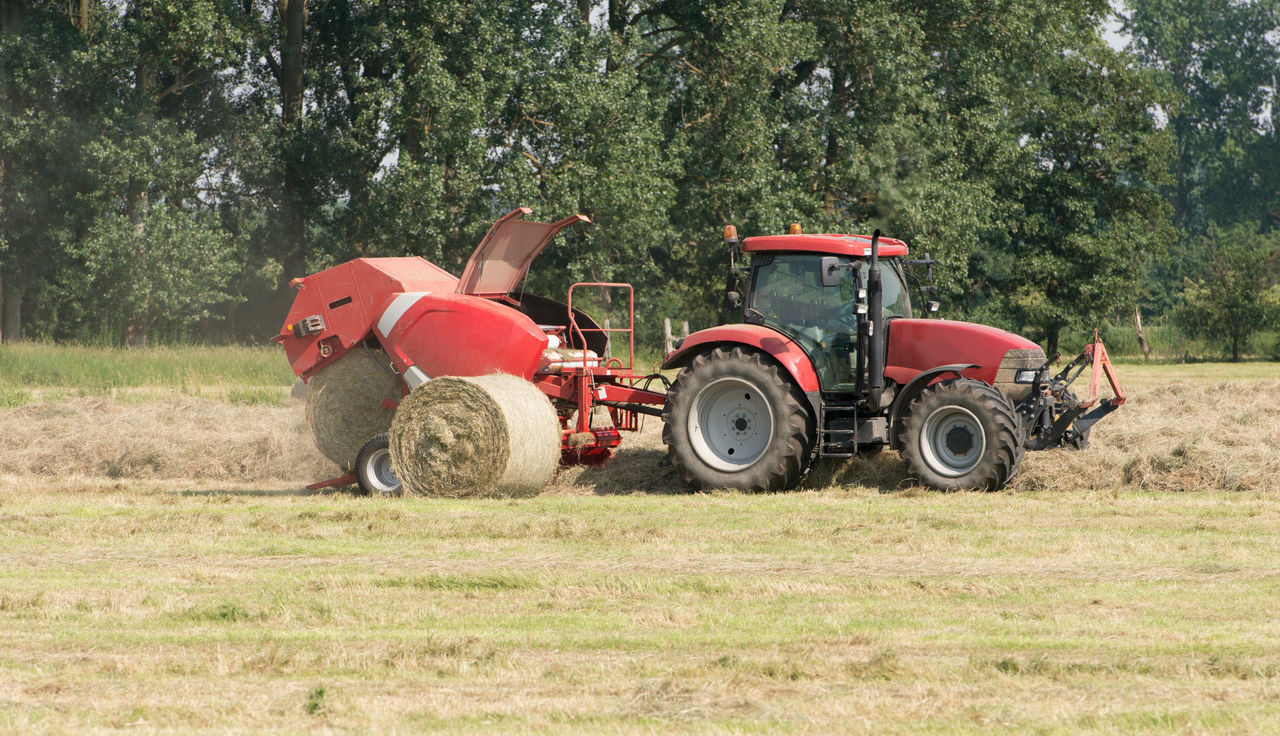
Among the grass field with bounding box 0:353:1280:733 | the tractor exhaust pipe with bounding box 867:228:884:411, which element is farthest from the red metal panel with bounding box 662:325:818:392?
the grass field with bounding box 0:353:1280:733

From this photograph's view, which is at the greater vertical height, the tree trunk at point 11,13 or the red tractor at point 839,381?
the tree trunk at point 11,13

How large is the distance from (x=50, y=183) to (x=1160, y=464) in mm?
23050

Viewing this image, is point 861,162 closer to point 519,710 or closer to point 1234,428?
point 1234,428

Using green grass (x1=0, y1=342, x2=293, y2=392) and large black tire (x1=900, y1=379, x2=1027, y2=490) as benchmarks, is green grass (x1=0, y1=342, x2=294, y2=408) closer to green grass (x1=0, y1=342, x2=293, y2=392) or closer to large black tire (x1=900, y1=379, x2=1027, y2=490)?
green grass (x1=0, y1=342, x2=293, y2=392)

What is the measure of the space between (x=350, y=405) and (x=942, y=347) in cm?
509

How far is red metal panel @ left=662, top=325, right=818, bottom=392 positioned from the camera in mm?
11078

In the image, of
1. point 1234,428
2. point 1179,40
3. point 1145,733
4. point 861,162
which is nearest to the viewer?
point 1145,733

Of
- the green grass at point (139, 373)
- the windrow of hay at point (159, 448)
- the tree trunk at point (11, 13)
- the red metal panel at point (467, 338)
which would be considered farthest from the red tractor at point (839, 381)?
the tree trunk at point (11, 13)

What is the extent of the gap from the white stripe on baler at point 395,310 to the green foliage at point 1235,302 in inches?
1180

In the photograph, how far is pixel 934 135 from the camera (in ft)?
97.7

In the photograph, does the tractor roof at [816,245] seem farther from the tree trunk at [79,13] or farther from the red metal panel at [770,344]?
the tree trunk at [79,13]

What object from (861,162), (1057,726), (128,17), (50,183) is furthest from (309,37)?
(1057,726)

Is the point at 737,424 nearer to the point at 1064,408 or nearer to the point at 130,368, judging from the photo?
Answer: the point at 1064,408

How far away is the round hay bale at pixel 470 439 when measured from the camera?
10.4 metres
